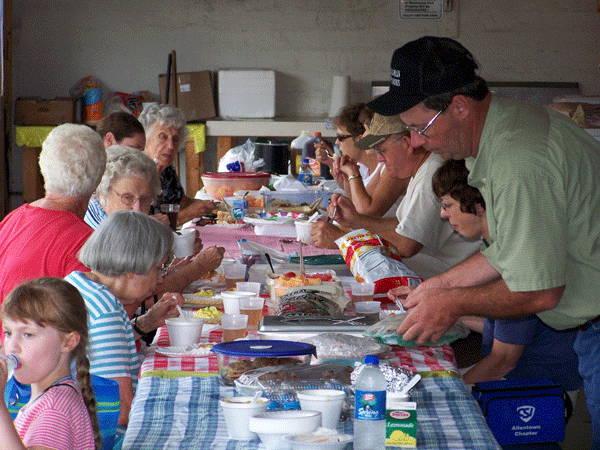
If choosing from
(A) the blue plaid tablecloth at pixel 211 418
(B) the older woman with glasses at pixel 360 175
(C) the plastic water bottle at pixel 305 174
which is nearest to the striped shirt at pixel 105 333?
(A) the blue plaid tablecloth at pixel 211 418

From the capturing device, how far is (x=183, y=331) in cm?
190

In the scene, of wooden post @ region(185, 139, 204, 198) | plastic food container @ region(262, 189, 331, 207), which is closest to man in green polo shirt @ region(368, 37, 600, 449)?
plastic food container @ region(262, 189, 331, 207)

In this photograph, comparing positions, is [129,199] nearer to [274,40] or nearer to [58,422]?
[58,422]

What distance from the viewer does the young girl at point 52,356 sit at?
4.50ft

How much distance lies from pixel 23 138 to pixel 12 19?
5.38 ft

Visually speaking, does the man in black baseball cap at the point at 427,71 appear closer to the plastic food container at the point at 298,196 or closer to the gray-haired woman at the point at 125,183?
the gray-haired woman at the point at 125,183

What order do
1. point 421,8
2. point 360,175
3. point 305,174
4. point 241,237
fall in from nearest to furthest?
point 241,237 → point 360,175 → point 305,174 → point 421,8

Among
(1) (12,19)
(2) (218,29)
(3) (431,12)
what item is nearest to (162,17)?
(2) (218,29)

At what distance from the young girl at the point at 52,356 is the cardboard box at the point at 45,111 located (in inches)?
259

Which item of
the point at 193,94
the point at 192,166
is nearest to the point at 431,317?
the point at 192,166

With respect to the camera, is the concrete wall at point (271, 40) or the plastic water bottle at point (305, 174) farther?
the concrete wall at point (271, 40)

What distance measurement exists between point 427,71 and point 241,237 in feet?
6.67

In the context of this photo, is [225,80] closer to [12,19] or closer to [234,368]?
[12,19]

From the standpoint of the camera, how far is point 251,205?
4562 millimetres
